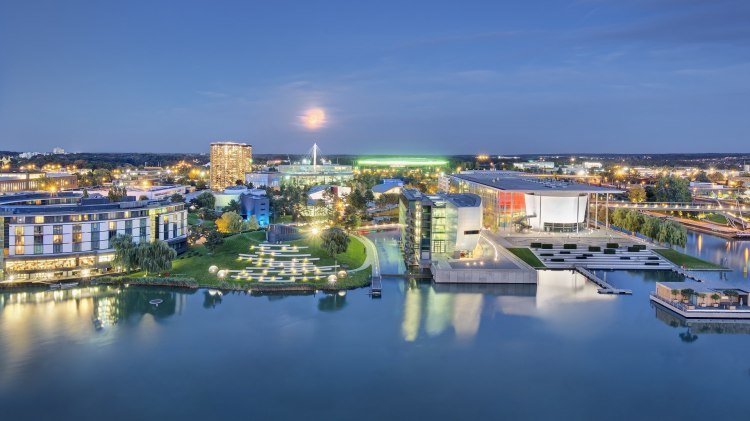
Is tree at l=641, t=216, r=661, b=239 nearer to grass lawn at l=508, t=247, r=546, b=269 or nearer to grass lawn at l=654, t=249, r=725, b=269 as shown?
grass lawn at l=654, t=249, r=725, b=269

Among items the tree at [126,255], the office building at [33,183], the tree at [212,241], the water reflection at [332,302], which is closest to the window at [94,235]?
the tree at [126,255]

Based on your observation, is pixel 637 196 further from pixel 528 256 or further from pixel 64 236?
pixel 64 236

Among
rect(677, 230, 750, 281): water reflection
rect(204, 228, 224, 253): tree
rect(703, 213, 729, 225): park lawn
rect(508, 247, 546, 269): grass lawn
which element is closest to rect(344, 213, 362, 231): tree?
rect(204, 228, 224, 253): tree

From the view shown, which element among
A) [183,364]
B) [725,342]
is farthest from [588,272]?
[183,364]

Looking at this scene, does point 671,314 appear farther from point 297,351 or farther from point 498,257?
point 297,351

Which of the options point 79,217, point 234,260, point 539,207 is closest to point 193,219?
point 234,260

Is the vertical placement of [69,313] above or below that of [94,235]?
below
